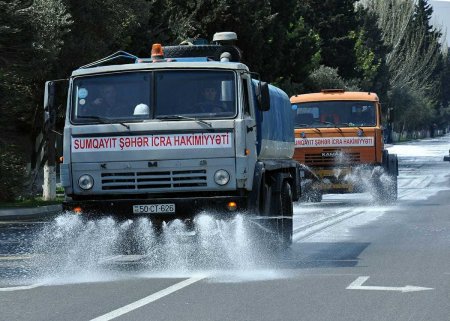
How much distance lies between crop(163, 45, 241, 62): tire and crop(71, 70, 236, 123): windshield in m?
3.34

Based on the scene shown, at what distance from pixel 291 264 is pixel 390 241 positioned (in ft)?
13.3

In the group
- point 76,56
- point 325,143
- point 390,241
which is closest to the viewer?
point 390,241

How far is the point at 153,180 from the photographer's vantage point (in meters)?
14.4

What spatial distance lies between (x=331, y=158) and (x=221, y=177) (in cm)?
1473

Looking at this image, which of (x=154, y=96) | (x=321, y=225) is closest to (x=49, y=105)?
(x=154, y=96)

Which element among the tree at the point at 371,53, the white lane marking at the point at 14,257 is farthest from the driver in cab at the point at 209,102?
the tree at the point at 371,53

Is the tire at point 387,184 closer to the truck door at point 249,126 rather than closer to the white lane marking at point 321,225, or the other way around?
the white lane marking at point 321,225

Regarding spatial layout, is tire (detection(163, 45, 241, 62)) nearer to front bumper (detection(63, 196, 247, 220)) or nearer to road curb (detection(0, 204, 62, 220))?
front bumper (detection(63, 196, 247, 220))

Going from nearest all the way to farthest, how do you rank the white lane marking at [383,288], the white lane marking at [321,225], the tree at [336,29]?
the white lane marking at [383,288] → the white lane marking at [321,225] → the tree at [336,29]

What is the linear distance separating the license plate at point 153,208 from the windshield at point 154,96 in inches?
42.9

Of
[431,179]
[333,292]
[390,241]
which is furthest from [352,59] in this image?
[333,292]

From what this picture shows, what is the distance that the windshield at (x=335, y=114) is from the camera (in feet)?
94.5

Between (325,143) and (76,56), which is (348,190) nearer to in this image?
(325,143)

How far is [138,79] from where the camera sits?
48.6 ft
